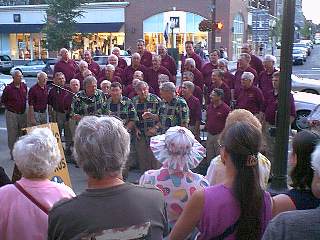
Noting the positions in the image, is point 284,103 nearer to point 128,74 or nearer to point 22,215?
point 22,215

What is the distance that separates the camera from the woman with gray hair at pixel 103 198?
2402mm

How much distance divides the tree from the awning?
14.4 ft

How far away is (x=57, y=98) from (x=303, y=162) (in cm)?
797

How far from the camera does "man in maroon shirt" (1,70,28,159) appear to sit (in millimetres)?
10117

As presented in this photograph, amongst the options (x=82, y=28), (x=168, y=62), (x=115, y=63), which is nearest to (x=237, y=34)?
(x=82, y=28)

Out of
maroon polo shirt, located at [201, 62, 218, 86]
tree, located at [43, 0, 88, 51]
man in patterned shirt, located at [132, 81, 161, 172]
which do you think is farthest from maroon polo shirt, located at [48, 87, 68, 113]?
tree, located at [43, 0, 88, 51]

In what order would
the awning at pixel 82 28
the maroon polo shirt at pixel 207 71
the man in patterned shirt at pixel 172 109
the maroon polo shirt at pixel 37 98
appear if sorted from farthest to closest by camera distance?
the awning at pixel 82 28 < the maroon polo shirt at pixel 207 71 < the maroon polo shirt at pixel 37 98 < the man in patterned shirt at pixel 172 109

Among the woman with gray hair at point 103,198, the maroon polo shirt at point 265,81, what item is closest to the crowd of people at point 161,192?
the woman with gray hair at point 103,198

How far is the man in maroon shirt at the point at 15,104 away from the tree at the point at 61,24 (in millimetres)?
28893

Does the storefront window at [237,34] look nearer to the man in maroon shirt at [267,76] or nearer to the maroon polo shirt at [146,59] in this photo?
the maroon polo shirt at [146,59]

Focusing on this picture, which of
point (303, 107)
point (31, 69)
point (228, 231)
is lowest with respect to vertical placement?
point (31, 69)

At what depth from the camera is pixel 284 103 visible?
675cm

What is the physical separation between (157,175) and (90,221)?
1.51 meters

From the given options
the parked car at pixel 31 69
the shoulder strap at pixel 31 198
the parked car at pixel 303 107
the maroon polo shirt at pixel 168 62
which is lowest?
the parked car at pixel 31 69
